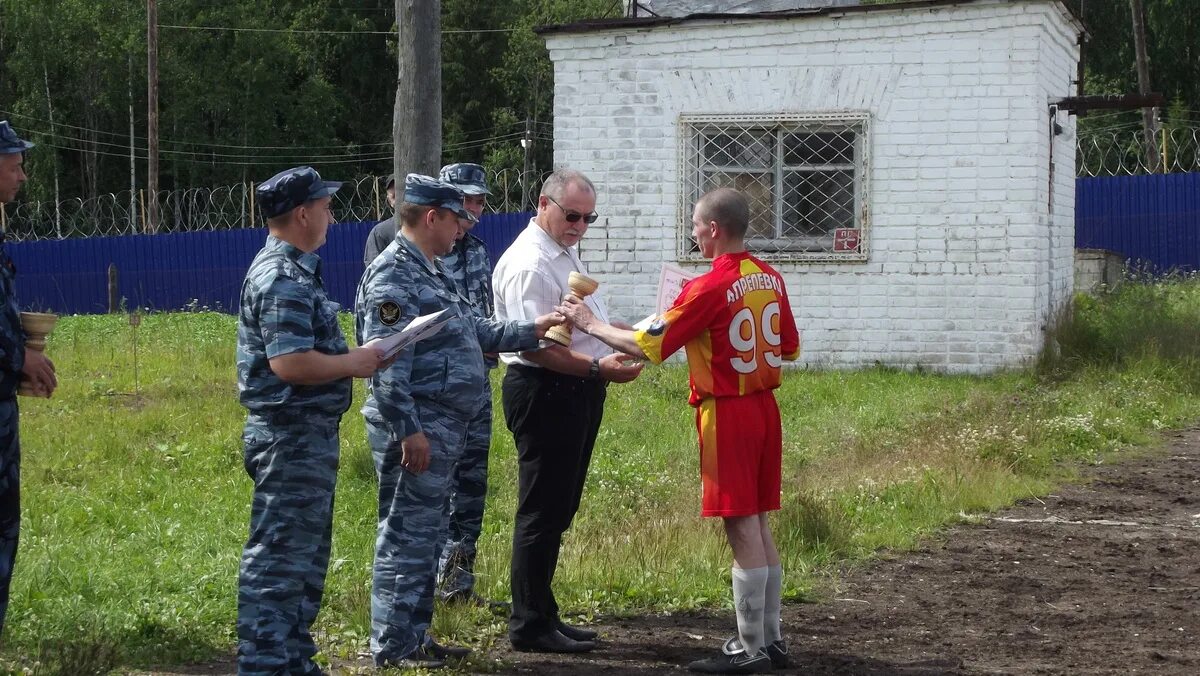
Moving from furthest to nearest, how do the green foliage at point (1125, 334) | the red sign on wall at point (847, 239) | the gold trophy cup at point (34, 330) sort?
1. the red sign on wall at point (847, 239)
2. the green foliage at point (1125, 334)
3. the gold trophy cup at point (34, 330)

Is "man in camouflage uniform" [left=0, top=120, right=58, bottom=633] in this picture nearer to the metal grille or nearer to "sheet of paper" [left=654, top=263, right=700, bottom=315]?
"sheet of paper" [left=654, top=263, right=700, bottom=315]

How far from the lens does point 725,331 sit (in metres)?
5.19

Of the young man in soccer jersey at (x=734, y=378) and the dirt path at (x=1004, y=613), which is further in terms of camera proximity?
the dirt path at (x=1004, y=613)

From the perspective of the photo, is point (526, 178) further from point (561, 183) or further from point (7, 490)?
point (7, 490)

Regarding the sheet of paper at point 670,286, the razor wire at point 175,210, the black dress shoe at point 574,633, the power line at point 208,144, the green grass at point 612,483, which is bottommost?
the black dress shoe at point 574,633

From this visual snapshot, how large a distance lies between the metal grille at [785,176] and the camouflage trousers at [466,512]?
28.3 feet

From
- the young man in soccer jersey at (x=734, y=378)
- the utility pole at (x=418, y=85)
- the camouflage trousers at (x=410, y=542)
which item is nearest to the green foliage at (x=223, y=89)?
the utility pole at (x=418, y=85)

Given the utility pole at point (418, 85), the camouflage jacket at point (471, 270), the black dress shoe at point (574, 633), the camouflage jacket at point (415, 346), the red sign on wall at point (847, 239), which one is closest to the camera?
the camouflage jacket at point (415, 346)

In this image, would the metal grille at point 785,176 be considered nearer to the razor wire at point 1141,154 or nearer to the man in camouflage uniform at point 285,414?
the man in camouflage uniform at point 285,414

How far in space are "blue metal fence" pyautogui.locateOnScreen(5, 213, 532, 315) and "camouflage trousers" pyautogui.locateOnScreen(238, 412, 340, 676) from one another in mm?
23283

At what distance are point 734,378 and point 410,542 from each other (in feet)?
4.45

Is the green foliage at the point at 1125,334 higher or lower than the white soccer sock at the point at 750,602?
higher

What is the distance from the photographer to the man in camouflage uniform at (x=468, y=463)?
6.02 m

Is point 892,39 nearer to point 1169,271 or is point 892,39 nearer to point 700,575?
point 700,575
